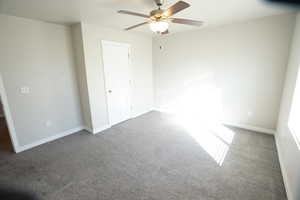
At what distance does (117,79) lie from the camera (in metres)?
3.85

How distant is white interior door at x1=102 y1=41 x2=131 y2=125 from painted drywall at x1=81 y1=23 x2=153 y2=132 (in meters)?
0.13

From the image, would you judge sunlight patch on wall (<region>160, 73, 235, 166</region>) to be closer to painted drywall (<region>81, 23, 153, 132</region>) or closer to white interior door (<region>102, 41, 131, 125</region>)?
painted drywall (<region>81, 23, 153, 132</region>)

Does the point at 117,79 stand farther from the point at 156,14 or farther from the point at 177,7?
the point at 177,7

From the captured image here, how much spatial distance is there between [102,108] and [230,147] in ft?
9.41

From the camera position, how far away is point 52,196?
1771 mm

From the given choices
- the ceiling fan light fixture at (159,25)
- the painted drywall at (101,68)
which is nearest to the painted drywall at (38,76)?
the painted drywall at (101,68)

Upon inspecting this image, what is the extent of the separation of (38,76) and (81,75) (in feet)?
2.56

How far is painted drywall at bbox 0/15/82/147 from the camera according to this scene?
2529 millimetres

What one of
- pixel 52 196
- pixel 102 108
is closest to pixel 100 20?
pixel 102 108

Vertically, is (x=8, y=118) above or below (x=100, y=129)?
above

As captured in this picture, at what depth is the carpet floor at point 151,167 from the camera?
1.80m

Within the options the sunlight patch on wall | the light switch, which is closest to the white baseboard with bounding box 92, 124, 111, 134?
the light switch

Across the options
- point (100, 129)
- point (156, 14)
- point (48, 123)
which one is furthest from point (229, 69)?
point (48, 123)

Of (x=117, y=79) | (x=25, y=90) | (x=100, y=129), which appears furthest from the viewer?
(x=117, y=79)
